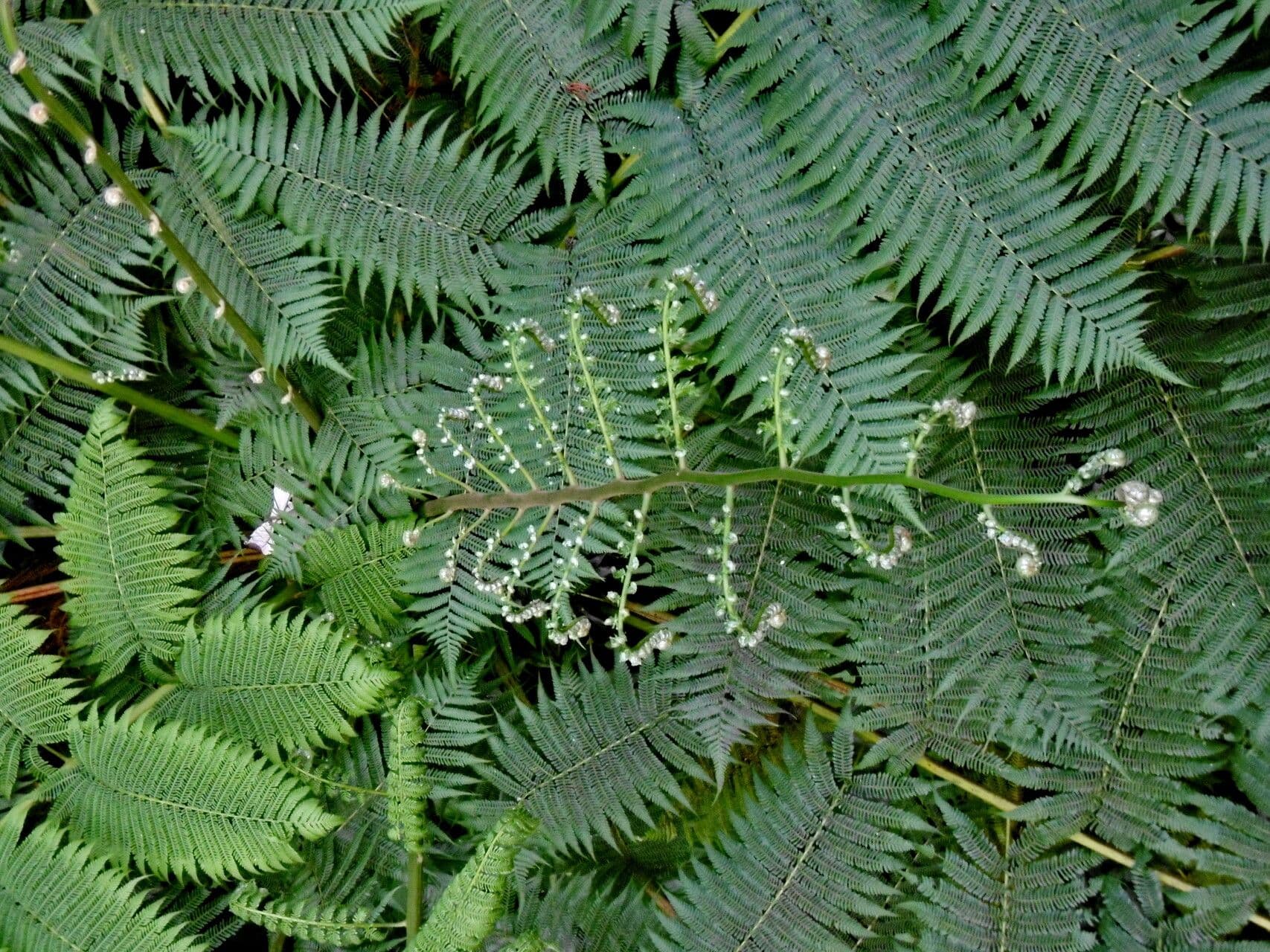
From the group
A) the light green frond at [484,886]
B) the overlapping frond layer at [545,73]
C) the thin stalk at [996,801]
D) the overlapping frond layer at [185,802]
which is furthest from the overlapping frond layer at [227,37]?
the thin stalk at [996,801]

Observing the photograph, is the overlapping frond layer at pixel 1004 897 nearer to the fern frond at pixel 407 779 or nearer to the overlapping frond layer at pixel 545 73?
the fern frond at pixel 407 779

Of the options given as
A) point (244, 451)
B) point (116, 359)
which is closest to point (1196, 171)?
point (244, 451)

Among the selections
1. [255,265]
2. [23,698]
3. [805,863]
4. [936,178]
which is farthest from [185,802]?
[936,178]

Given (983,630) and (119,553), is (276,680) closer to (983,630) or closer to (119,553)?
(119,553)

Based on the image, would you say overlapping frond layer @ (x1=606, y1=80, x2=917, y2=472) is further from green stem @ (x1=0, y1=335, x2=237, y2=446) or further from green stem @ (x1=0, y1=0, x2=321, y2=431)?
green stem @ (x1=0, y1=335, x2=237, y2=446)

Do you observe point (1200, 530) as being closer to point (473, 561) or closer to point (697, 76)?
point (697, 76)
